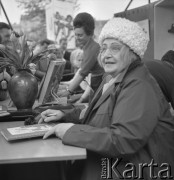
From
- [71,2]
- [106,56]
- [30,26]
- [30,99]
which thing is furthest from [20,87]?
[30,26]

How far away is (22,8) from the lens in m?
7.38

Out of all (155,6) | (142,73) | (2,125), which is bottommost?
(2,125)

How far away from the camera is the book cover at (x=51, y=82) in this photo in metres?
2.32

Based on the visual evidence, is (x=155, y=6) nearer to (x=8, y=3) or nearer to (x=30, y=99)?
(x=30, y=99)

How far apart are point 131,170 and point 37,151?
0.40 meters

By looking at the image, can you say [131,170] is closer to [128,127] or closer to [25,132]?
[128,127]

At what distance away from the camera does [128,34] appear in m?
1.50

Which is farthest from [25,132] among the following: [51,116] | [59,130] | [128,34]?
[128,34]

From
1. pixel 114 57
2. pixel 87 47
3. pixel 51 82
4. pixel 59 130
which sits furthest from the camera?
pixel 87 47

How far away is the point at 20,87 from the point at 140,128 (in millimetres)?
1058

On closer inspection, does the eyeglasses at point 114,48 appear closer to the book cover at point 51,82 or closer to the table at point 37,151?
the table at point 37,151

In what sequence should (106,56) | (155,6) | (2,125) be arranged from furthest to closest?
(155,6) < (2,125) < (106,56)

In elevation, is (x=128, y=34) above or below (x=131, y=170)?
above

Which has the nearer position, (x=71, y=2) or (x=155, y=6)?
(x=155, y=6)
